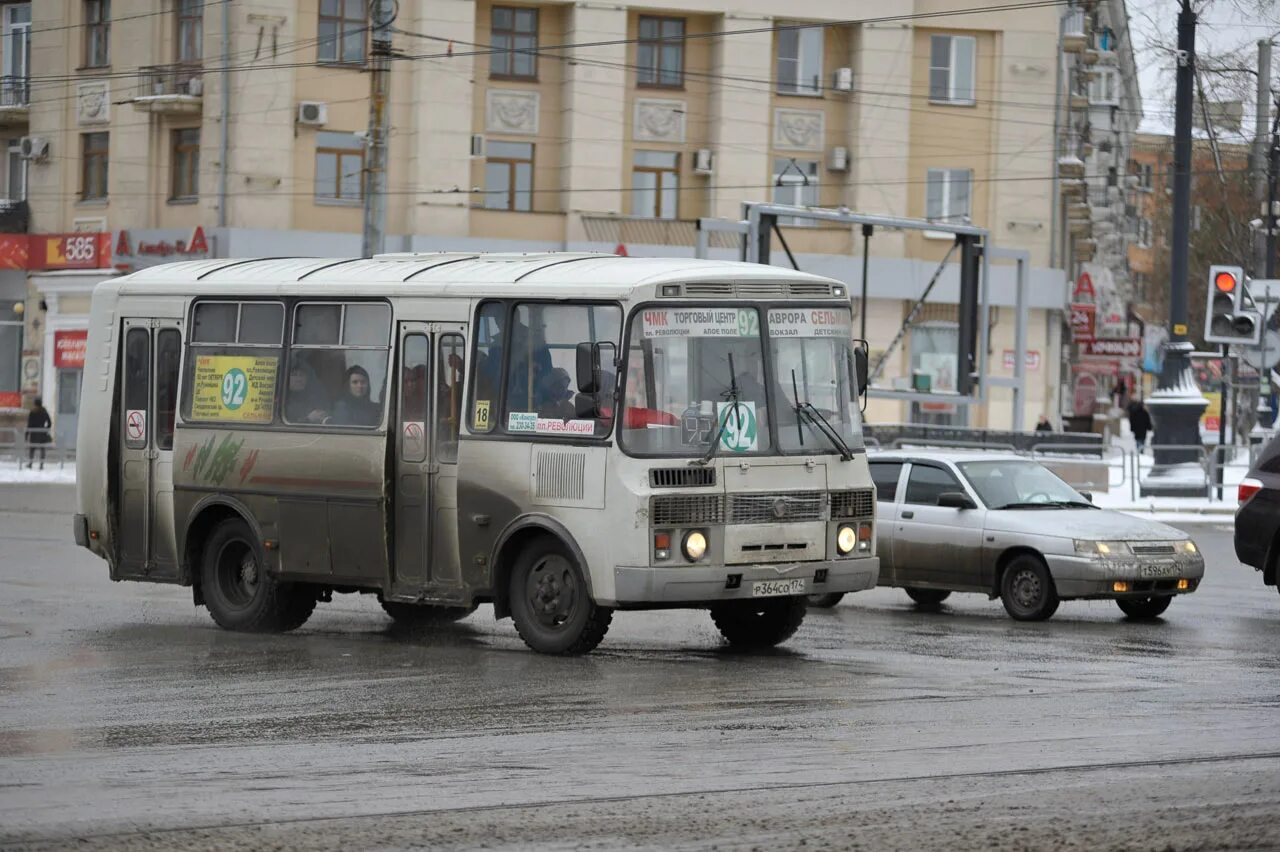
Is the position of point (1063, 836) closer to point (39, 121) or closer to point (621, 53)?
point (621, 53)

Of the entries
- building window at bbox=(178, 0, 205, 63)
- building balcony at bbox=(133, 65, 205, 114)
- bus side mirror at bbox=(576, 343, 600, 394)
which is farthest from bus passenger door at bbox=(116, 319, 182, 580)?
building window at bbox=(178, 0, 205, 63)

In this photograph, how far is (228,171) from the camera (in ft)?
156

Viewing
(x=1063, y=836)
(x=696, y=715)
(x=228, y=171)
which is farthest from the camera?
(x=228, y=171)

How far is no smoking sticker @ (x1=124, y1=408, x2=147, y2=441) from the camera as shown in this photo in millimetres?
16844

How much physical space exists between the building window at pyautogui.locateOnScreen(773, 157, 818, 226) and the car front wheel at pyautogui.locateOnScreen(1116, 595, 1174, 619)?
108ft

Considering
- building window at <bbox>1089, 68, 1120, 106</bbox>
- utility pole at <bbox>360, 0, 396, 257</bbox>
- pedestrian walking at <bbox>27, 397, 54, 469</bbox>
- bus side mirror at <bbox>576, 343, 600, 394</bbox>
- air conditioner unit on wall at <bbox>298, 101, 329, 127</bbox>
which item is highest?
building window at <bbox>1089, 68, 1120, 106</bbox>

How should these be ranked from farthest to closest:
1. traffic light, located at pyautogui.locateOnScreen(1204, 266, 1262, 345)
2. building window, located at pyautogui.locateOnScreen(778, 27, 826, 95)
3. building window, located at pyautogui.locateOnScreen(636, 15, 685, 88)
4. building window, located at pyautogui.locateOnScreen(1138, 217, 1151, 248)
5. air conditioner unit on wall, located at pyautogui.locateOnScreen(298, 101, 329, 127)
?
building window, located at pyautogui.locateOnScreen(1138, 217, 1151, 248) → building window, located at pyautogui.locateOnScreen(778, 27, 826, 95) → building window, located at pyautogui.locateOnScreen(636, 15, 685, 88) → air conditioner unit on wall, located at pyautogui.locateOnScreen(298, 101, 329, 127) → traffic light, located at pyautogui.locateOnScreen(1204, 266, 1262, 345)

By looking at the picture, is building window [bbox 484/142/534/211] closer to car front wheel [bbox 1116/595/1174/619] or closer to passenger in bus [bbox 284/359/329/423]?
car front wheel [bbox 1116/595/1174/619]

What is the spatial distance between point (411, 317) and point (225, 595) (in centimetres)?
290

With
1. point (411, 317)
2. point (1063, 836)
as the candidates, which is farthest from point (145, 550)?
point (1063, 836)

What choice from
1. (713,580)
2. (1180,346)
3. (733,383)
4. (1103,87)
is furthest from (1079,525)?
(1103,87)

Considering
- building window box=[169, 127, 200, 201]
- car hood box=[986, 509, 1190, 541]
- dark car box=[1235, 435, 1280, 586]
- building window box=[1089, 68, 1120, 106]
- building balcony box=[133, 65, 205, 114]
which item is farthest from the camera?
building window box=[1089, 68, 1120, 106]

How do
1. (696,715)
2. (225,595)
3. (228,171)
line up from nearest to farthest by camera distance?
1. (696,715)
2. (225,595)
3. (228,171)

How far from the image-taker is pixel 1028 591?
1773 centimetres
